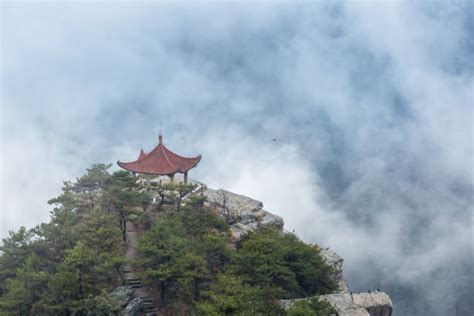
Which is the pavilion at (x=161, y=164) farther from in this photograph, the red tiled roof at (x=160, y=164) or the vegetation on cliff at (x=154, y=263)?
the vegetation on cliff at (x=154, y=263)

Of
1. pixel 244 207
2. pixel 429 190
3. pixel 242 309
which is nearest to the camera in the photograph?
pixel 242 309

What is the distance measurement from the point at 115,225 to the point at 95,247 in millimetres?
2133

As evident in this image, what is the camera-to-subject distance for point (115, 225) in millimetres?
26406

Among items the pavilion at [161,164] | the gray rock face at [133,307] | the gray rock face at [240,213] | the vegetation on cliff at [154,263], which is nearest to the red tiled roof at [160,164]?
the pavilion at [161,164]

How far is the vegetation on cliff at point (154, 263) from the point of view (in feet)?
71.0

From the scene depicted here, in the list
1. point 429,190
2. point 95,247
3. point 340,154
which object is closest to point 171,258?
point 95,247

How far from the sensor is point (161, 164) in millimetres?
32406

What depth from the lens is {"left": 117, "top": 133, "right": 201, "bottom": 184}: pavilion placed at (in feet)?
105

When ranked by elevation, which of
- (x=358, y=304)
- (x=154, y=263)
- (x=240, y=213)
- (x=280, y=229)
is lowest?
(x=358, y=304)

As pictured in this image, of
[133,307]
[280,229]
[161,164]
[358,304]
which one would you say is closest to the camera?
[133,307]

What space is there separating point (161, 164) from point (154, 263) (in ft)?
30.9

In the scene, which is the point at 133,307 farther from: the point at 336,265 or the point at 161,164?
the point at 336,265

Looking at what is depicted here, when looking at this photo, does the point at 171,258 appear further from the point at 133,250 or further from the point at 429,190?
the point at 429,190

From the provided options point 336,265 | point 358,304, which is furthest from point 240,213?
point 358,304
